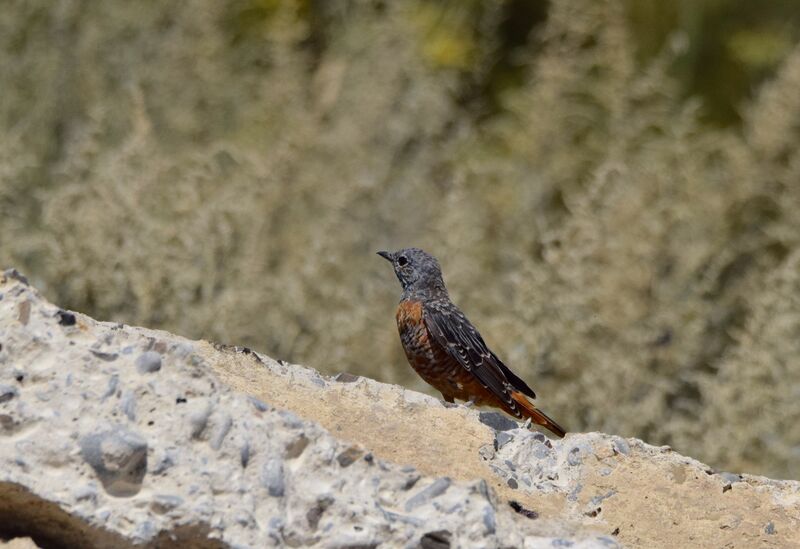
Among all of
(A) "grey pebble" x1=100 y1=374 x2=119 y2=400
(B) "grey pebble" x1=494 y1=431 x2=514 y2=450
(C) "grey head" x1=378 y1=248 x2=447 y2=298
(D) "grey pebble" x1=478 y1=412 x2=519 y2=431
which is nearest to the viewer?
(A) "grey pebble" x1=100 y1=374 x2=119 y2=400

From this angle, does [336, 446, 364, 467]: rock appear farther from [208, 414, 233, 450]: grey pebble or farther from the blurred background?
the blurred background

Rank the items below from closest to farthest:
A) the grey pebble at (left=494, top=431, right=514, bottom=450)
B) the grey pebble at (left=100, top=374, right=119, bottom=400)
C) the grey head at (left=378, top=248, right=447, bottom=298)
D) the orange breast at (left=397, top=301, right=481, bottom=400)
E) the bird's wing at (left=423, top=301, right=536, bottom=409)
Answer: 1. the grey pebble at (left=100, top=374, right=119, bottom=400)
2. the grey pebble at (left=494, top=431, right=514, bottom=450)
3. the bird's wing at (left=423, top=301, right=536, bottom=409)
4. the orange breast at (left=397, top=301, right=481, bottom=400)
5. the grey head at (left=378, top=248, right=447, bottom=298)

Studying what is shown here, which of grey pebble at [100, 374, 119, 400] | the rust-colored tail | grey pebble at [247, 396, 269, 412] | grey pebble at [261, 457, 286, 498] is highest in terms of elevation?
the rust-colored tail

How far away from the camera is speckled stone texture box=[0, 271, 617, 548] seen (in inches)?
96.7

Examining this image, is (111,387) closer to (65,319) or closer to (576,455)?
(65,319)

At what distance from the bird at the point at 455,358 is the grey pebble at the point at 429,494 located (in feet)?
6.73

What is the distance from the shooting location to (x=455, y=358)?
16.2 feet

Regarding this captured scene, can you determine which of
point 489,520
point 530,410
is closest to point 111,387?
point 489,520

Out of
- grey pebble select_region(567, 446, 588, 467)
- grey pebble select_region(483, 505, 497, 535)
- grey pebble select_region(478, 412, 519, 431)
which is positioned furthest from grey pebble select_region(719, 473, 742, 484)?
grey pebble select_region(483, 505, 497, 535)

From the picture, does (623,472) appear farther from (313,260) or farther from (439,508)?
(313,260)

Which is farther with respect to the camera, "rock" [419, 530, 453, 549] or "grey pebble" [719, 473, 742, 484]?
"grey pebble" [719, 473, 742, 484]

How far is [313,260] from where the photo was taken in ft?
17.8

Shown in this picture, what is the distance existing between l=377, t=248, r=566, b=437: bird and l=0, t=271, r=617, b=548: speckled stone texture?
2.09 meters

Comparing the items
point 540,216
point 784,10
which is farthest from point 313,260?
point 784,10
